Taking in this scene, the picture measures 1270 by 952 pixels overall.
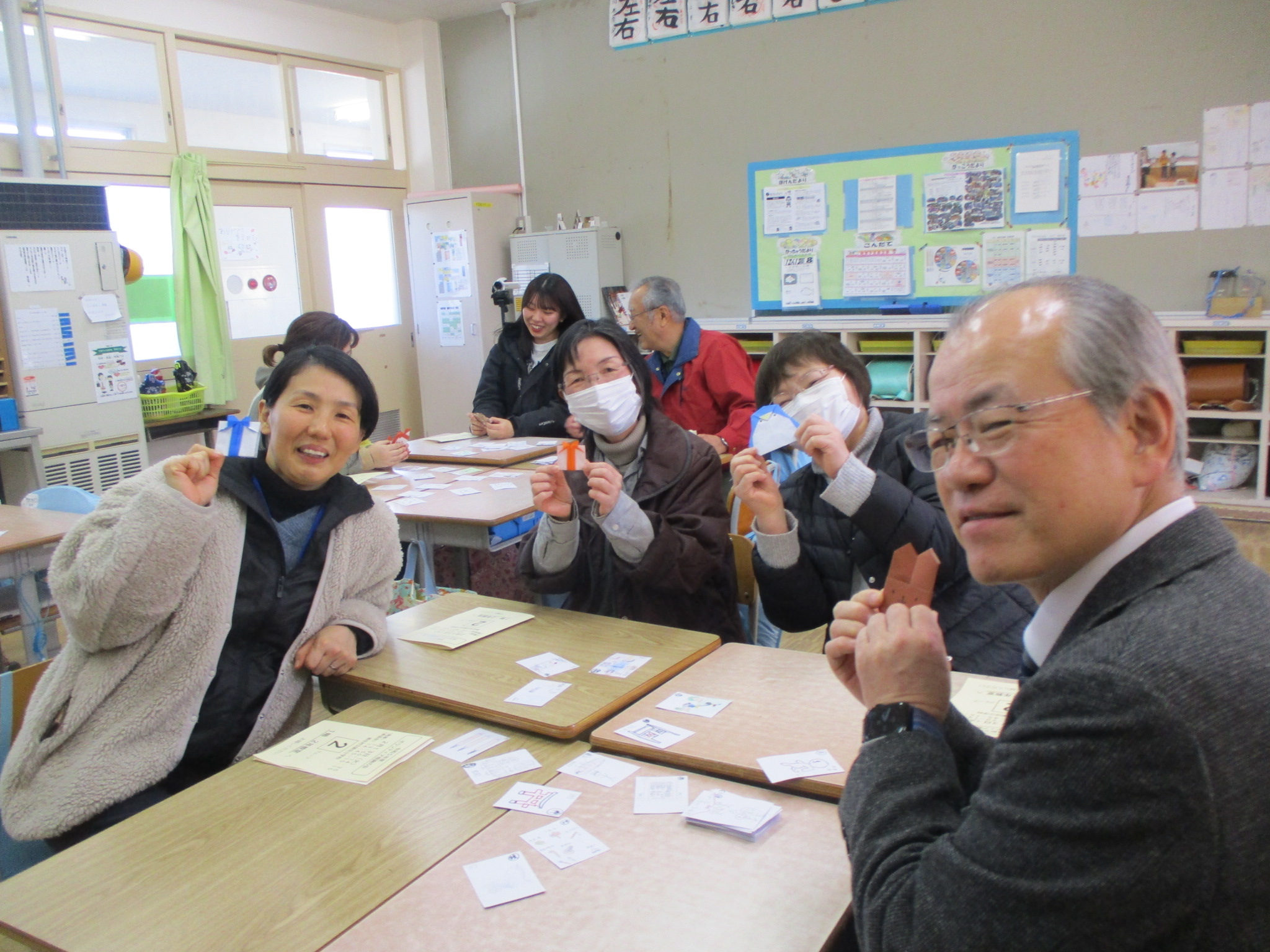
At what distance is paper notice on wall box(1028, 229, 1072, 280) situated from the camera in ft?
18.1

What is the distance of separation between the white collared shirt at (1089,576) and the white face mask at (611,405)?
162 cm

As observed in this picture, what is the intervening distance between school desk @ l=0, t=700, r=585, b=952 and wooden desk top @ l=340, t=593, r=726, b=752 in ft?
0.32

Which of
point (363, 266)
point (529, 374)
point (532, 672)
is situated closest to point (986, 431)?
point (532, 672)

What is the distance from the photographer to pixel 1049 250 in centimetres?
555

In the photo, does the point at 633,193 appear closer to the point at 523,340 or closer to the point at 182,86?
the point at 523,340

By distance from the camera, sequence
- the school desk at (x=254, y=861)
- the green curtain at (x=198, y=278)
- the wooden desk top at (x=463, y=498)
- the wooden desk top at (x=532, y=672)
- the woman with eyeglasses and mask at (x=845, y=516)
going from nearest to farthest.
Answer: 1. the school desk at (x=254, y=861)
2. the wooden desk top at (x=532, y=672)
3. the woman with eyeglasses and mask at (x=845, y=516)
4. the wooden desk top at (x=463, y=498)
5. the green curtain at (x=198, y=278)

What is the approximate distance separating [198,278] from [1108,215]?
5735mm

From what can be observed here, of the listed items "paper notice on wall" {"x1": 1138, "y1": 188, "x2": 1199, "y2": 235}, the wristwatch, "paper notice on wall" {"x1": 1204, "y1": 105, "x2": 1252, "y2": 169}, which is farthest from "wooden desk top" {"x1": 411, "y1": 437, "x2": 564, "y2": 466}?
"paper notice on wall" {"x1": 1204, "y1": 105, "x2": 1252, "y2": 169}

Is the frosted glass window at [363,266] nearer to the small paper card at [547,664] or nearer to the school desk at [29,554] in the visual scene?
the school desk at [29,554]

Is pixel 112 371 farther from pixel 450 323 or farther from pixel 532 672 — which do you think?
pixel 532 672

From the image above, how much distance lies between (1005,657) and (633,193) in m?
5.74

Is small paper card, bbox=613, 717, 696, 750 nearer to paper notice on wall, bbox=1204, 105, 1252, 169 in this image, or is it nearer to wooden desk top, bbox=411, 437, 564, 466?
wooden desk top, bbox=411, 437, 564, 466

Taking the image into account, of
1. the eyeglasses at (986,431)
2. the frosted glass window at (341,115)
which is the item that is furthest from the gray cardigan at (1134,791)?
the frosted glass window at (341,115)

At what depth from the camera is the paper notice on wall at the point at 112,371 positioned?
5293mm
